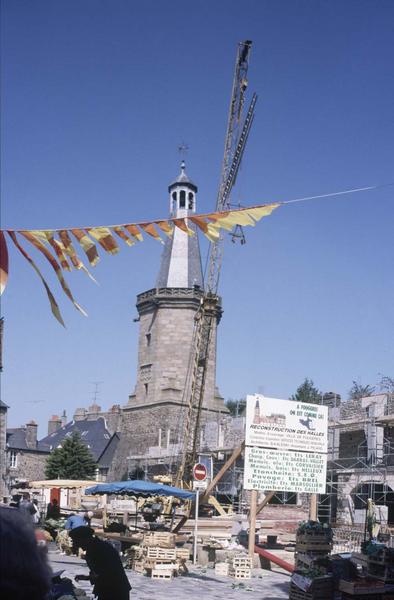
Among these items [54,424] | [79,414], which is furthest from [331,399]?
[79,414]

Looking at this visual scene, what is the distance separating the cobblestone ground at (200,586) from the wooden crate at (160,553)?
437 millimetres

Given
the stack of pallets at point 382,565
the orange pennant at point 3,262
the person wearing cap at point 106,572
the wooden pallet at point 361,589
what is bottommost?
the wooden pallet at point 361,589

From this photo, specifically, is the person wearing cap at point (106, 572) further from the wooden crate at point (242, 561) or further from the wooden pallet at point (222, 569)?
the wooden pallet at point (222, 569)

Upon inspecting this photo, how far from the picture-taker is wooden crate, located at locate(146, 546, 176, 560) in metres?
14.7

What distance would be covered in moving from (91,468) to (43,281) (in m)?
40.7

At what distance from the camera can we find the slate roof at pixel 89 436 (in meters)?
54.6

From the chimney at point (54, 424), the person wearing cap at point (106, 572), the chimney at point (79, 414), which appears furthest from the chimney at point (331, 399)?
the chimney at point (79, 414)

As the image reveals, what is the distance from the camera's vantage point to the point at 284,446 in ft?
59.4

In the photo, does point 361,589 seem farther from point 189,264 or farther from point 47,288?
point 189,264

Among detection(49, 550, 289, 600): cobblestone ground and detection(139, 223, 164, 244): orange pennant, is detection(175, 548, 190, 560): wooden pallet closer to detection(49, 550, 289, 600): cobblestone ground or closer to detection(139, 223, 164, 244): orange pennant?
detection(49, 550, 289, 600): cobblestone ground

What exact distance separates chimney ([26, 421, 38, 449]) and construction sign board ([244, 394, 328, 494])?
122 ft

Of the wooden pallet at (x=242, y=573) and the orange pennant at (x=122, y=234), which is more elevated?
the orange pennant at (x=122, y=234)

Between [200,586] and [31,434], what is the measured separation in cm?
4129

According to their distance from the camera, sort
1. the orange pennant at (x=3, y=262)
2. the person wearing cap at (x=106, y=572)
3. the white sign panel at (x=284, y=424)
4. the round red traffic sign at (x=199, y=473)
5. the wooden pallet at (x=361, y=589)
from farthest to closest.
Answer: the white sign panel at (x=284, y=424) → the round red traffic sign at (x=199, y=473) → the wooden pallet at (x=361, y=589) → the orange pennant at (x=3, y=262) → the person wearing cap at (x=106, y=572)
